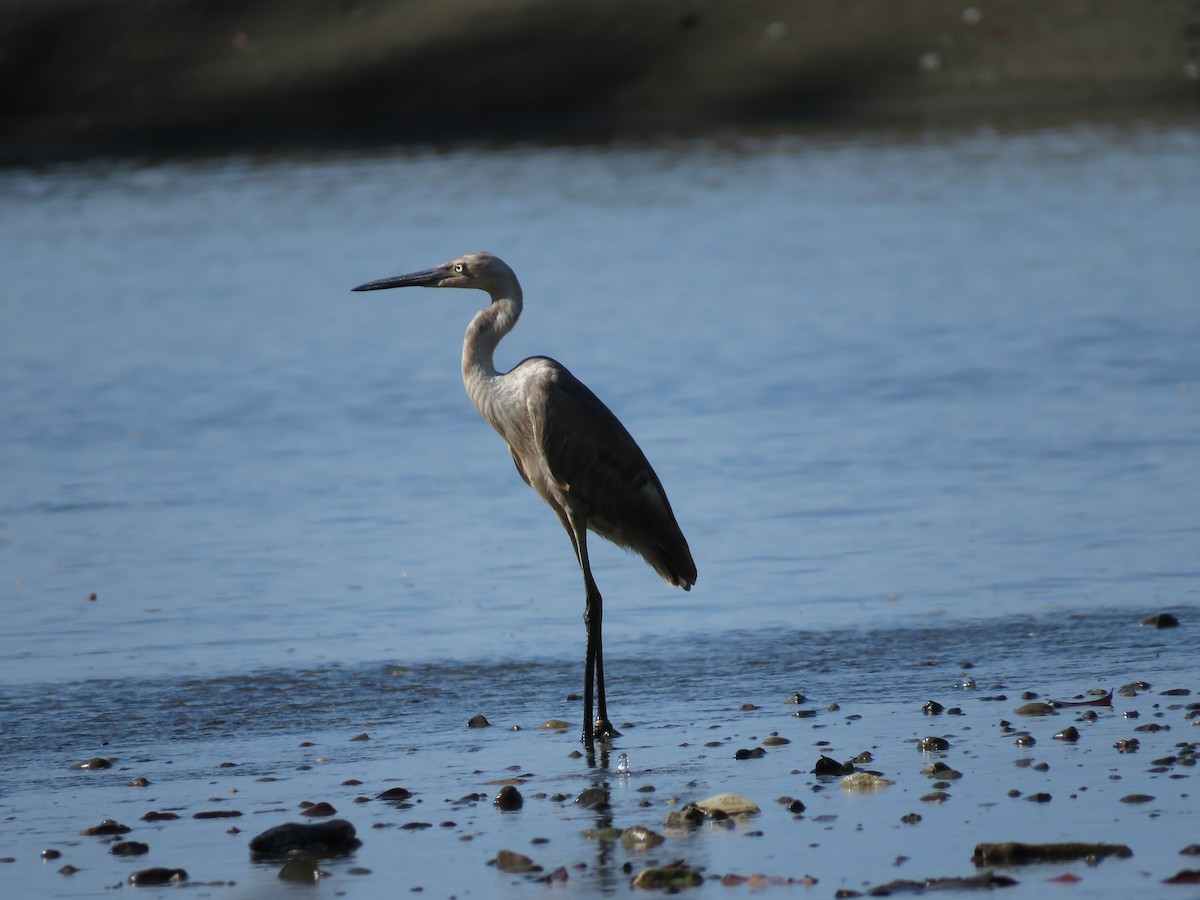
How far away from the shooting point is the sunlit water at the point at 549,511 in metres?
8.18

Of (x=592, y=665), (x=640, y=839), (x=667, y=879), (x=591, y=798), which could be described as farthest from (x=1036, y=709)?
(x=667, y=879)

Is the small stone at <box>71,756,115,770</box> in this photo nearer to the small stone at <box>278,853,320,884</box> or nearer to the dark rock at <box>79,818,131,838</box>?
the dark rock at <box>79,818,131,838</box>

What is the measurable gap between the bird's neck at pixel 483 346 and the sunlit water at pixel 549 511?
4.56 ft

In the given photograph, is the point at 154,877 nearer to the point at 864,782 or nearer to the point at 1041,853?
the point at 864,782

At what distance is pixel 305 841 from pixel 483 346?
2.88 meters

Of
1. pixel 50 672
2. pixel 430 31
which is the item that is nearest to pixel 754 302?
pixel 50 672

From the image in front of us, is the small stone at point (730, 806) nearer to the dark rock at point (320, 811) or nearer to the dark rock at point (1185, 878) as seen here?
the dark rock at point (320, 811)

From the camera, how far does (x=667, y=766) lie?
705 centimetres

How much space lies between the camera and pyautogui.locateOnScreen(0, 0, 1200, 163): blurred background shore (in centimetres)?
4869

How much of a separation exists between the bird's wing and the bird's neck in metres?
0.22

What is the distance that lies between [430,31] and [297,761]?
50.7 meters

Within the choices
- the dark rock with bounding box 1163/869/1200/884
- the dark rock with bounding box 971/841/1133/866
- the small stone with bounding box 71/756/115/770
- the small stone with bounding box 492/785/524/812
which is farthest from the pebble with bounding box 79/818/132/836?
the dark rock with bounding box 1163/869/1200/884

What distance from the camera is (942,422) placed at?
15.0m

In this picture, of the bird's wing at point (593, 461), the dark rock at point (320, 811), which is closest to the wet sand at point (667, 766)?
the dark rock at point (320, 811)
